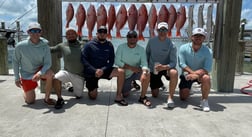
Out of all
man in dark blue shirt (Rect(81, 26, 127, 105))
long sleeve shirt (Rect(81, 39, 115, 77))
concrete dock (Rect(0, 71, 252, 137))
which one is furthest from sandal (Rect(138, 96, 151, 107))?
long sleeve shirt (Rect(81, 39, 115, 77))

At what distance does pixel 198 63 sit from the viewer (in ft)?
13.2

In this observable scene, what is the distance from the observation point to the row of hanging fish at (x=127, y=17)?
448cm

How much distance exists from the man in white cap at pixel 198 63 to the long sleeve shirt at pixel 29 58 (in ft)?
7.48

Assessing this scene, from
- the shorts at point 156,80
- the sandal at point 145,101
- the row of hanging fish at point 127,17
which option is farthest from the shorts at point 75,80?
the shorts at point 156,80

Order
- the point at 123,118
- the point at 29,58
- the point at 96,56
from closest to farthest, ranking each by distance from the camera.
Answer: the point at 123,118, the point at 29,58, the point at 96,56

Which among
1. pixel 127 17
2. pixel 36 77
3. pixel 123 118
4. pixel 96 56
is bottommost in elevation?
pixel 123 118

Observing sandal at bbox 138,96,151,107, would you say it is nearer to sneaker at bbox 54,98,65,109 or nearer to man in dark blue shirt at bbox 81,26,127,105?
man in dark blue shirt at bbox 81,26,127,105

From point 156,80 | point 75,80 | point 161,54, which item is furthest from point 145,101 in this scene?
point 75,80

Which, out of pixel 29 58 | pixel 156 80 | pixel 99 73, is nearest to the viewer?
pixel 29 58

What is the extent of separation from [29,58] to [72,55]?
2.33ft

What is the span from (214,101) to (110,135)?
94.2 inches

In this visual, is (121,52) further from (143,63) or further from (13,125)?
(13,125)

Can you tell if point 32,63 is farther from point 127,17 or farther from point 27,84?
point 127,17

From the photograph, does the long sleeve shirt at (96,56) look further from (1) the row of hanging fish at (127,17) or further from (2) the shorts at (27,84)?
(2) the shorts at (27,84)
